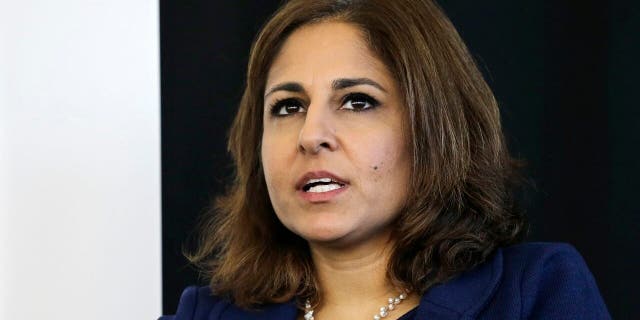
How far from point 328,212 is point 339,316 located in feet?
0.73

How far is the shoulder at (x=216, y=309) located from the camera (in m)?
1.97

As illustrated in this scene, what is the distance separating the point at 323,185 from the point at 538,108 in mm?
937

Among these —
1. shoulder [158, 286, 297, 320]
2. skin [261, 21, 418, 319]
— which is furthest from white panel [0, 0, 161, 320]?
skin [261, 21, 418, 319]

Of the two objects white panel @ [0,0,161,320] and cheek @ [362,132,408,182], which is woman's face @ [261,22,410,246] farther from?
white panel @ [0,0,161,320]

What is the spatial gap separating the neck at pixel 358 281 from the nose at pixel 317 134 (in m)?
0.22

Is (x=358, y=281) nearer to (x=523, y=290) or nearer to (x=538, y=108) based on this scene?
(x=523, y=290)

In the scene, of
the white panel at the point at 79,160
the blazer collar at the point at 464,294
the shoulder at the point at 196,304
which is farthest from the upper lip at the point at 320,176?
the white panel at the point at 79,160

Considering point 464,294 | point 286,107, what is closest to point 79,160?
point 286,107

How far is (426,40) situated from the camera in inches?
75.1

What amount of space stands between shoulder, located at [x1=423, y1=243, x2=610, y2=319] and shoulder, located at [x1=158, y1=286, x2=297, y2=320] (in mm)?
307

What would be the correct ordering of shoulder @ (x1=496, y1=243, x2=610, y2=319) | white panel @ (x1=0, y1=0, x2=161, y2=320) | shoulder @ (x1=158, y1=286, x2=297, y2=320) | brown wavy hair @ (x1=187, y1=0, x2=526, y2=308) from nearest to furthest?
shoulder @ (x1=496, y1=243, x2=610, y2=319) < brown wavy hair @ (x1=187, y1=0, x2=526, y2=308) < shoulder @ (x1=158, y1=286, x2=297, y2=320) < white panel @ (x1=0, y1=0, x2=161, y2=320)

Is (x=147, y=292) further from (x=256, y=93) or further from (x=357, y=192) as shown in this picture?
(x=357, y=192)

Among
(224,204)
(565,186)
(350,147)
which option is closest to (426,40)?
(350,147)

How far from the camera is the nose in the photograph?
179cm
